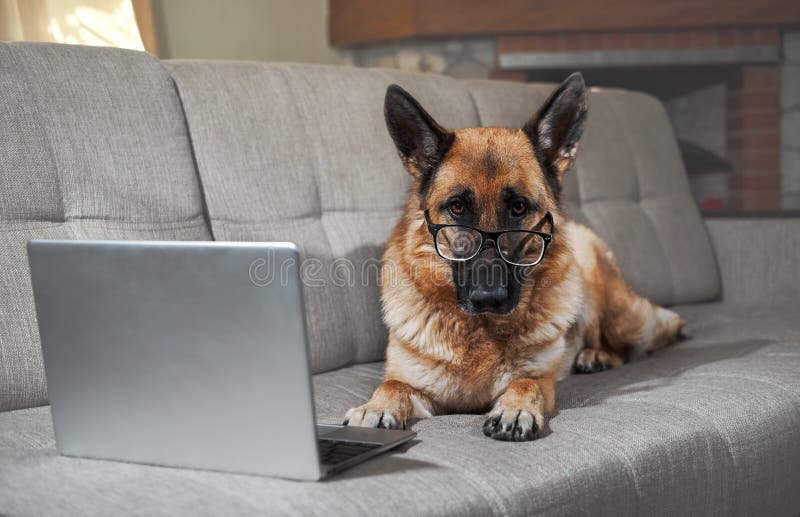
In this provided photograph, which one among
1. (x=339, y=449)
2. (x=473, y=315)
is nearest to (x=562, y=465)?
(x=339, y=449)

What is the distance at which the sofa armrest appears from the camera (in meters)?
2.82

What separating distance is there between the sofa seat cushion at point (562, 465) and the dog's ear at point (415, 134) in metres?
0.55

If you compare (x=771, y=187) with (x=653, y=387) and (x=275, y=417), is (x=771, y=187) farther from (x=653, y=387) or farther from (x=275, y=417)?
(x=275, y=417)

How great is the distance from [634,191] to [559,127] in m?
1.21

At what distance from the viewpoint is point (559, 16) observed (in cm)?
452

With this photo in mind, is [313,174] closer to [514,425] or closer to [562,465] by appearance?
[514,425]

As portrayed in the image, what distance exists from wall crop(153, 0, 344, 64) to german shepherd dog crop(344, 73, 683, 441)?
2377 mm

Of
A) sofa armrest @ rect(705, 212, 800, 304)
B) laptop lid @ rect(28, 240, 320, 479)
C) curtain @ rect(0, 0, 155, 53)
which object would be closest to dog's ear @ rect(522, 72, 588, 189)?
laptop lid @ rect(28, 240, 320, 479)

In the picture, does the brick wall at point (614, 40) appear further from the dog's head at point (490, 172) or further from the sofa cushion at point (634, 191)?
the dog's head at point (490, 172)

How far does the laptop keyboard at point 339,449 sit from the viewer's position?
119cm

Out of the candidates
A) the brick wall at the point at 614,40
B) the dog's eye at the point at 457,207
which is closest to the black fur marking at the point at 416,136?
the dog's eye at the point at 457,207

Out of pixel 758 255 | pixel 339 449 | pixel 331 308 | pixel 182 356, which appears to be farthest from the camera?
pixel 758 255

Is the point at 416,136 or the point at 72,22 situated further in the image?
the point at 72,22

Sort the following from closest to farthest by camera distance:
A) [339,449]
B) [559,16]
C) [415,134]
→ 1. [339,449]
2. [415,134]
3. [559,16]
